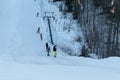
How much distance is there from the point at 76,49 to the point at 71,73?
21.8 m

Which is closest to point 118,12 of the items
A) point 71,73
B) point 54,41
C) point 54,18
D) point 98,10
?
point 98,10

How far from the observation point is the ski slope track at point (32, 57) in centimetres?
1884

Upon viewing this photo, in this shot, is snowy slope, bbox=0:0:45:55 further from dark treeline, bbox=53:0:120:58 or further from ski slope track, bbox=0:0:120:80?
dark treeline, bbox=53:0:120:58

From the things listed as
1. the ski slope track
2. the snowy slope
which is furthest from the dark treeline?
the snowy slope

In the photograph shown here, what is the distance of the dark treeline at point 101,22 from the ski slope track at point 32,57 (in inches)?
152

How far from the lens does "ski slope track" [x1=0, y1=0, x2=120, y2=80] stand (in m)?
18.8

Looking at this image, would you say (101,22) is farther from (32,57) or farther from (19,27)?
(32,57)

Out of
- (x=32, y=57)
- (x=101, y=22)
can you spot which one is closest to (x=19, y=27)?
(x=32, y=57)

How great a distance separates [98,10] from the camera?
51375 mm

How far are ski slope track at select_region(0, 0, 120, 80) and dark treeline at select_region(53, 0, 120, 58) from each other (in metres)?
3.86

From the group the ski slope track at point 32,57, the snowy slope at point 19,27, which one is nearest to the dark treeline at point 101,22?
the ski slope track at point 32,57

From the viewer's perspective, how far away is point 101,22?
5034 centimetres

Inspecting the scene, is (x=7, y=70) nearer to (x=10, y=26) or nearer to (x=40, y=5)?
(x=10, y=26)

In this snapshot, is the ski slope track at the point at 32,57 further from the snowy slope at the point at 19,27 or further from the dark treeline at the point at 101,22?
the dark treeline at the point at 101,22
